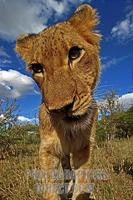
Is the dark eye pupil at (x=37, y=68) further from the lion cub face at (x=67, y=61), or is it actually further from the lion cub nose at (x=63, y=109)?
the lion cub nose at (x=63, y=109)

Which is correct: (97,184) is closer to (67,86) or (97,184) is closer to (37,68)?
(37,68)

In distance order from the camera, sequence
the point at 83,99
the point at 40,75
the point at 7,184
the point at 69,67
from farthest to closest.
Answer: the point at 7,184 < the point at 40,75 < the point at 69,67 < the point at 83,99

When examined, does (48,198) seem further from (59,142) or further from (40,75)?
(40,75)

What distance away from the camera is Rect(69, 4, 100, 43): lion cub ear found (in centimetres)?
456

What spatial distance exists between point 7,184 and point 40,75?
3.11 m

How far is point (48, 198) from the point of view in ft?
13.9

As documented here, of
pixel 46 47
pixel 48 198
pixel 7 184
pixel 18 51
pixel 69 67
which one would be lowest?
pixel 48 198

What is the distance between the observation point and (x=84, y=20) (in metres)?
4.58

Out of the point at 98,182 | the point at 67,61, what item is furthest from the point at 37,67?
the point at 98,182

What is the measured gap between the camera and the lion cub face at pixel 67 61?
11.1ft

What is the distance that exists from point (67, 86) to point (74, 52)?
722 mm

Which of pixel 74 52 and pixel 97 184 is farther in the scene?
pixel 97 184

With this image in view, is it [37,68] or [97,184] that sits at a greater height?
[37,68]

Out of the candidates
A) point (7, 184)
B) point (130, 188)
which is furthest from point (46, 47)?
point (7, 184)
